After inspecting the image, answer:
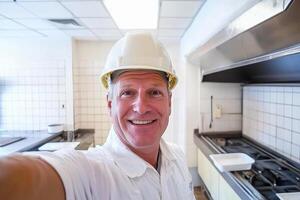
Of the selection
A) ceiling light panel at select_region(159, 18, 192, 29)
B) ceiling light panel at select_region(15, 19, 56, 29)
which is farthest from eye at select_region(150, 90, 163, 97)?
ceiling light panel at select_region(15, 19, 56, 29)

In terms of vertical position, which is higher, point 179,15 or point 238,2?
point 179,15

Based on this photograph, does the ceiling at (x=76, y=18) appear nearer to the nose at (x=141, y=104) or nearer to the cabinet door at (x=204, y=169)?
the nose at (x=141, y=104)

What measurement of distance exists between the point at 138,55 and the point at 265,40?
615 mm

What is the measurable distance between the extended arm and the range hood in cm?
83

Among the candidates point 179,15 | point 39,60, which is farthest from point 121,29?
point 39,60

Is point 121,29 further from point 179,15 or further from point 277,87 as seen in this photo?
point 277,87

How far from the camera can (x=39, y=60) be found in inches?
122

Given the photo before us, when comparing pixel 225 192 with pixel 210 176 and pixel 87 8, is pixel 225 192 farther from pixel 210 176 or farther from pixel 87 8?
pixel 87 8

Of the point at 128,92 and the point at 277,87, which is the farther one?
the point at 277,87

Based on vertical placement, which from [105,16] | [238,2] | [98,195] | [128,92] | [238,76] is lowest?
[98,195]

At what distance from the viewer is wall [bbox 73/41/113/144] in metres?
3.27

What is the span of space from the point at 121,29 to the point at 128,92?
2.13 m

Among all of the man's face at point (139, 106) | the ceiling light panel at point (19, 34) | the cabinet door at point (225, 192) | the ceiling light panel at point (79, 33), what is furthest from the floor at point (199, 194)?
the ceiling light panel at point (19, 34)

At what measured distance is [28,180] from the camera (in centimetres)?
43
